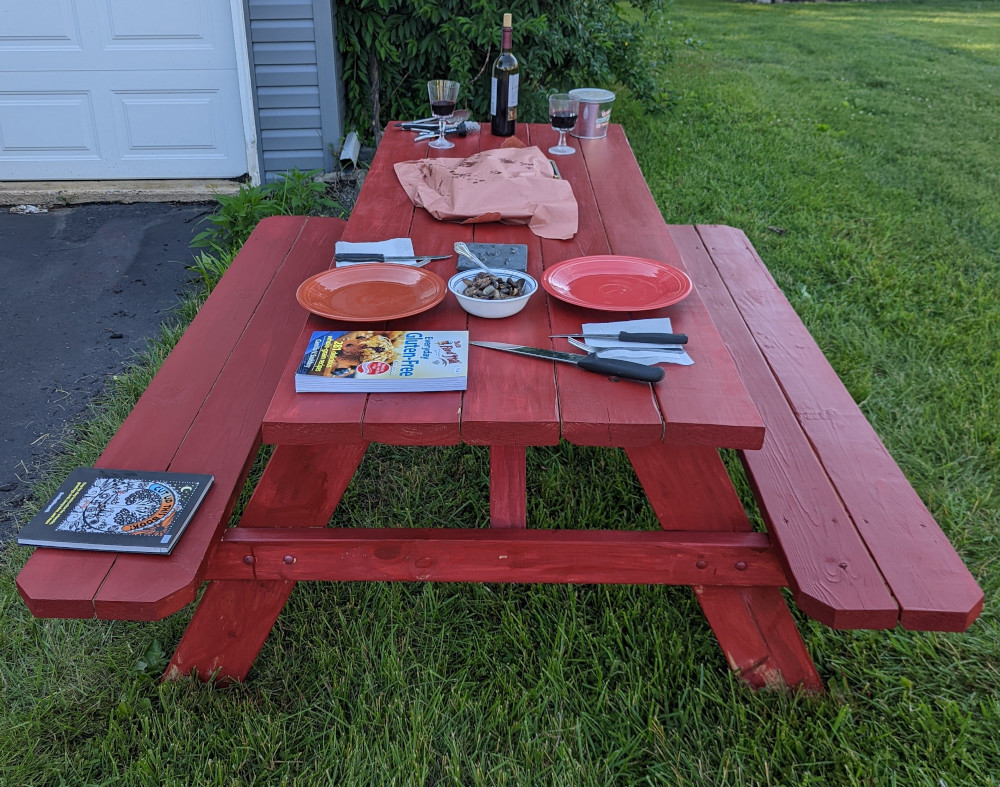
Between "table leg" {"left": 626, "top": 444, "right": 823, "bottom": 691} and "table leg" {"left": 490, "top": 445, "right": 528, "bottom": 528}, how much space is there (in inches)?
11.6

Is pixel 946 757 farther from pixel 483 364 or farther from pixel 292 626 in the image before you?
pixel 292 626

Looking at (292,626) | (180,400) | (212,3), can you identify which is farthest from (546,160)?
(212,3)

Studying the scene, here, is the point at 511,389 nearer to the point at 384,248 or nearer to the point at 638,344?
the point at 638,344

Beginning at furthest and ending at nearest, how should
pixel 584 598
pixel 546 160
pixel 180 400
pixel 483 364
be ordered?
1. pixel 546 160
2. pixel 584 598
3. pixel 180 400
4. pixel 483 364

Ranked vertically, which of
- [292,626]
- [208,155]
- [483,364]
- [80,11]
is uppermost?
[80,11]

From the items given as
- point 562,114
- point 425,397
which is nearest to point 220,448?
point 425,397

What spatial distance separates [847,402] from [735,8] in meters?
11.7

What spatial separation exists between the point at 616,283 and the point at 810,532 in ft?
2.37

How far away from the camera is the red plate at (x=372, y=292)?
1792 millimetres

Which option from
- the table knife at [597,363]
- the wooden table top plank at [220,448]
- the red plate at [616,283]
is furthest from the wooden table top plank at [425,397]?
the wooden table top plank at [220,448]

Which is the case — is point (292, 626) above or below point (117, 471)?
below

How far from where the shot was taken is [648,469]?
1.80 m

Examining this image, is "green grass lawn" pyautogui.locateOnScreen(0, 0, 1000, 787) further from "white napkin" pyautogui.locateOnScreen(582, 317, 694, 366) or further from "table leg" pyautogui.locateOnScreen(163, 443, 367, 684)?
"white napkin" pyautogui.locateOnScreen(582, 317, 694, 366)

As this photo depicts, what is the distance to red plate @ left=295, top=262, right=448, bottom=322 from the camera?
179 cm
